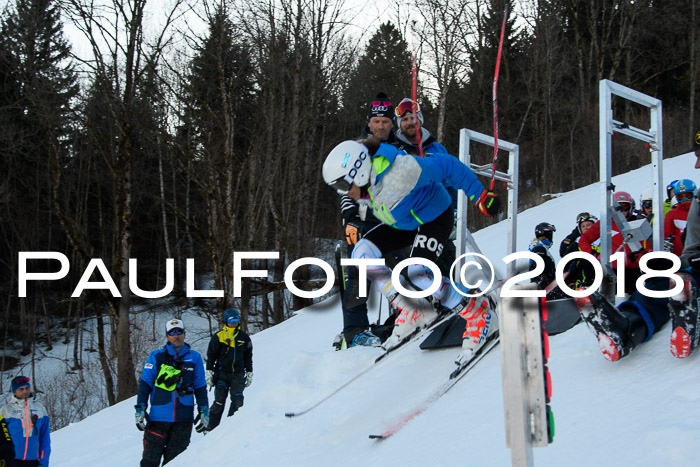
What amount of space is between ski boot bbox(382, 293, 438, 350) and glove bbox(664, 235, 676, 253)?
5.49 ft

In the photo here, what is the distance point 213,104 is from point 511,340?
19.5 m

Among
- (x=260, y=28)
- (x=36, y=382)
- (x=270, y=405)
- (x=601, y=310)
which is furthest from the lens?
(x=36, y=382)

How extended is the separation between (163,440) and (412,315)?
8.85 ft

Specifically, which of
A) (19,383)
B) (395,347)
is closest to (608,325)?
(395,347)

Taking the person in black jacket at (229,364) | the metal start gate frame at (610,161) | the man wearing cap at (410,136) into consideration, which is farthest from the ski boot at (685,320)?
the person in black jacket at (229,364)

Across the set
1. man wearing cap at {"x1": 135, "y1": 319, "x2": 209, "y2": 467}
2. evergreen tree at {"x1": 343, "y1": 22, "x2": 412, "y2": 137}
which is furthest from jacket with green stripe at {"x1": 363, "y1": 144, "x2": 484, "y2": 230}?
evergreen tree at {"x1": 343, "y1": 22, "x2": 412, "y2": 137}

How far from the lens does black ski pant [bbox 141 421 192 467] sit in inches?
223

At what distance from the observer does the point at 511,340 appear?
1688mm

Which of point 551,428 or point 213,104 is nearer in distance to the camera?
point 551,428

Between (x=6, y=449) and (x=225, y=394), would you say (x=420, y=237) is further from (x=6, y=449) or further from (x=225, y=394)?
(x=6, y=449)

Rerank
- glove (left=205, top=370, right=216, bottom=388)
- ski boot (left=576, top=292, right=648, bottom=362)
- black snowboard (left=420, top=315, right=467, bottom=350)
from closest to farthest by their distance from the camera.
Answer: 1. ski boot (left=576, top=292, right=648, bottom=362)
2. black snowboard (left=420, top=315, right=467, bottom=350)
3. glove (left=205, top=370, right=216, bottom=388)

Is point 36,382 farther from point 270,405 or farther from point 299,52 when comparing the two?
point 270,405

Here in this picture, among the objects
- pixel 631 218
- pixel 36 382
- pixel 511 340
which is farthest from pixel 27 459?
pixel 36 382

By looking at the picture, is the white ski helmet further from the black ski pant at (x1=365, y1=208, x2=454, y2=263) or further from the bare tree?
the bare tree
